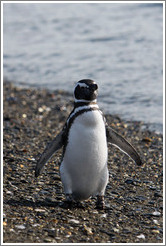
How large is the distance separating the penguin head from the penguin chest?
15cm

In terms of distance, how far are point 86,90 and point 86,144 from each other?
21.1 inches

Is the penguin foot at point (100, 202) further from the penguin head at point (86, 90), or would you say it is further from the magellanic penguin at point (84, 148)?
the penguin head at point (86, 90)

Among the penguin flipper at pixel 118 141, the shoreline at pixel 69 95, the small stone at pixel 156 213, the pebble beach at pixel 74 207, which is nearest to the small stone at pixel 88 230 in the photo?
the pebble beach at pixel 74 207

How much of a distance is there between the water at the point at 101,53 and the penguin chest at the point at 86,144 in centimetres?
376

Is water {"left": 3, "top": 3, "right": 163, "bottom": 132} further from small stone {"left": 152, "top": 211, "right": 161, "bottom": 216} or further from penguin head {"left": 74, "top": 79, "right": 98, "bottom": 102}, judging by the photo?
penguin head {"left": 74, "top": 79, "right": 98, "bottom": 102}

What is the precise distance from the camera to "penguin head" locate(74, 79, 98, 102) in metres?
4.39

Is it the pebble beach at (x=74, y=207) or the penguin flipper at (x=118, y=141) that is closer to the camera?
the pebble beach at (x=74, y=207)

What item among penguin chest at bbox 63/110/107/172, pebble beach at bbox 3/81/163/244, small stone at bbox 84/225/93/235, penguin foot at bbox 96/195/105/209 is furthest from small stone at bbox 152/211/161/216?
small stone at bbox 84/225/93/235

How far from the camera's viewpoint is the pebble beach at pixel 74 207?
4.05m

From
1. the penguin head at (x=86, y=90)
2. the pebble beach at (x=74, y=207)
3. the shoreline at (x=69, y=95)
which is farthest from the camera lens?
the shoreline at (x=69, y=95)

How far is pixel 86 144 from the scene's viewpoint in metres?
4.46

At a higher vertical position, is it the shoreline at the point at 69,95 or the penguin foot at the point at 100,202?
the shoreline at the point at 69,95

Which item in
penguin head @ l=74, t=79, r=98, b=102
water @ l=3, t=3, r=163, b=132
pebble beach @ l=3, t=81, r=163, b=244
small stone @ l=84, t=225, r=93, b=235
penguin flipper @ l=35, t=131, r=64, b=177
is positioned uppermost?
water @ l=3, t=3, r=163, b=132

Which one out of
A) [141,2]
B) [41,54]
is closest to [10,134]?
[41,54]
